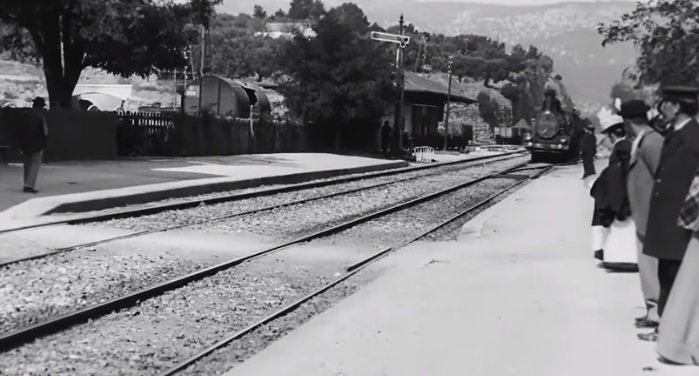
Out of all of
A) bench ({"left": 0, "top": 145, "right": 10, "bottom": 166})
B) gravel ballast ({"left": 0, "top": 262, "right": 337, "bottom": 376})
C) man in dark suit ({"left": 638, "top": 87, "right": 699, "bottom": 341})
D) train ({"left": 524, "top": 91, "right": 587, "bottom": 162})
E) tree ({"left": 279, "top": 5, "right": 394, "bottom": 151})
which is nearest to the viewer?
man in dark suit ({"left": 638, "top": 87, "right": 699, "bottom": 341})

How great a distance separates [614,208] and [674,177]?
291 centimetres

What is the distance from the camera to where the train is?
165ft

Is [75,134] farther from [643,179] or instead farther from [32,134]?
[643,179]

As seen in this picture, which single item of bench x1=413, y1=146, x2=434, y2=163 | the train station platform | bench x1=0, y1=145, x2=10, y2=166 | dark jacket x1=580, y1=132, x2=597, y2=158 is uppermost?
dark jacket x1=580, y1=132, x2=597, y2=158

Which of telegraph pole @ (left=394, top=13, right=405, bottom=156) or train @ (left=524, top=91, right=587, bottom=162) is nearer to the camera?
train @ (left=524, top=91, right=587, bottom=162)

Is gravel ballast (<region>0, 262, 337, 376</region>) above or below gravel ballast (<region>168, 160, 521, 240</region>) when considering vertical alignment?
above

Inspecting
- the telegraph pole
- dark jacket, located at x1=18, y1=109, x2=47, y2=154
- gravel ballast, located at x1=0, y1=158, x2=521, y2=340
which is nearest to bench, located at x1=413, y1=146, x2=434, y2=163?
the telegraph pole

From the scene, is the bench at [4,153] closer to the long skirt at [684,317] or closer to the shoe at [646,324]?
the shoe at [646,324]

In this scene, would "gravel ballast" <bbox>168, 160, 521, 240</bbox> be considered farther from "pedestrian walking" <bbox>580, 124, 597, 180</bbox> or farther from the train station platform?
"pedestrian walking" <bbox>580, 124, 597, 180</bbox>

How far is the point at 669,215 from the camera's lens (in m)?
6.75

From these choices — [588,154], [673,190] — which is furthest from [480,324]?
[588,154]

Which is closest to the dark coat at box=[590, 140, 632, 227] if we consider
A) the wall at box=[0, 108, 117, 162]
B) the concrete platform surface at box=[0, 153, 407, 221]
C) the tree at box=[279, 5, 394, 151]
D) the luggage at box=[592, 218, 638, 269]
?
the luggage at box=[592, 218, 638, 269]

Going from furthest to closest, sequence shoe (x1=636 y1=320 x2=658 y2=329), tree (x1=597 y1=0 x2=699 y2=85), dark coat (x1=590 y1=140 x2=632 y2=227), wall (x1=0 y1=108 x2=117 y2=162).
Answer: tree (x1=597 y1=0 x2=699 y2=85) < wall (x1=0 y1=108 x2=117 y2=162) < dark coat (x1=590 y1=140 x2=632 y2=227) < shoe (x1=636 y1=320 x2=658 y2=329)

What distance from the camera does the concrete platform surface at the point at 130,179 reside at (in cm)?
1731
